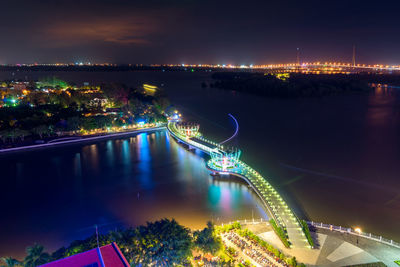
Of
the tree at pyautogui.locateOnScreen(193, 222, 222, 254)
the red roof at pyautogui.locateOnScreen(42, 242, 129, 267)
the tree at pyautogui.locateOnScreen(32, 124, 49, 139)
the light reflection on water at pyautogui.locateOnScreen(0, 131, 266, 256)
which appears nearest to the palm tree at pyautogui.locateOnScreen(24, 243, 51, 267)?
the red roof at pyautogui.locateOnScreen(42, 242, 129, 267)

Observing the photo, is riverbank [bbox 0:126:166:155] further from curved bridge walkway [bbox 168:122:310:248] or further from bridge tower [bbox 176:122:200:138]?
curved bridge walkway [bbox 168:122:310:248]

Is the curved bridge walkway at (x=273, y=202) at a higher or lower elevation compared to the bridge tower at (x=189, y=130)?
lower

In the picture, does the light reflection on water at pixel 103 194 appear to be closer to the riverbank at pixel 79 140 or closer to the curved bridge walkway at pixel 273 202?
the curved bridge walkway at pixel 273 202

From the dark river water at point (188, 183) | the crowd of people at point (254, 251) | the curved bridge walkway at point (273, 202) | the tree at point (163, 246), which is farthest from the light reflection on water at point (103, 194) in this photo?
the tree at point (163, 246)

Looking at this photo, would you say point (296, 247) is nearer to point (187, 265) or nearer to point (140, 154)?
point (187, 265)

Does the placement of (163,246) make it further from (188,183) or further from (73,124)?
(73,124)

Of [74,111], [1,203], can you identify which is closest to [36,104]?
[74,111]

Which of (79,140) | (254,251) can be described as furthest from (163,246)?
(79,140)
